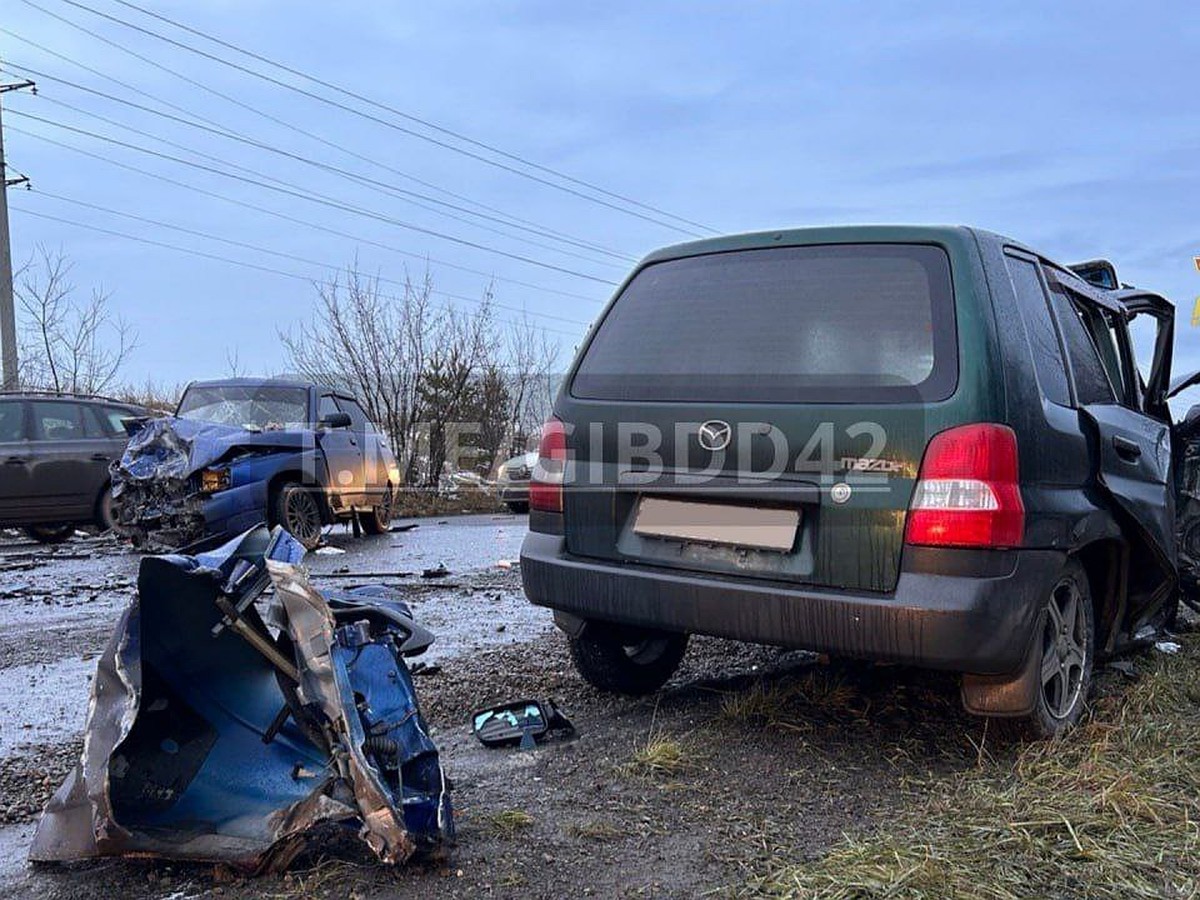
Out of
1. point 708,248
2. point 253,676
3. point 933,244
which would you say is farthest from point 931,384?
point 253,676

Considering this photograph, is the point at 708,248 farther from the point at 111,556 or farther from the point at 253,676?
the point at 111,556

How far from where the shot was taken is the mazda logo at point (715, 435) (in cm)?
337

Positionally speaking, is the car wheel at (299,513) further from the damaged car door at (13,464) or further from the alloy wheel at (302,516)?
the damaged car door at (13,464)

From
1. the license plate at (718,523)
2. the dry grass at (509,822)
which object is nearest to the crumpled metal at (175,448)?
the license plate at (718,523)

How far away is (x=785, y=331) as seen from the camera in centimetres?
345

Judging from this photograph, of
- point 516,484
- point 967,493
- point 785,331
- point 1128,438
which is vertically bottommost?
point 516,484

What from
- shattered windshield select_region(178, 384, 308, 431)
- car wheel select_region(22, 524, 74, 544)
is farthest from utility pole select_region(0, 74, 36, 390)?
shattered windshield select_region(178, 384, 308, 431)

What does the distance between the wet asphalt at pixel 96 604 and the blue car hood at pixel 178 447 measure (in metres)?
0.84

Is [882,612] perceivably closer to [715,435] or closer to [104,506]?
[715,435]

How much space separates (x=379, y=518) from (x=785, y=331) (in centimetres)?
952

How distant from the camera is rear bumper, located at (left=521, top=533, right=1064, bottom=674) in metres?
3.03

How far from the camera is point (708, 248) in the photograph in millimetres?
3811

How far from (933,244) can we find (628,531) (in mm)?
1357

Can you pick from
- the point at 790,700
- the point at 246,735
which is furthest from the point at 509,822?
the point at 790,700
